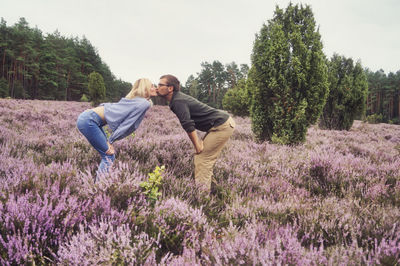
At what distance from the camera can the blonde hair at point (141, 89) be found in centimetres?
303

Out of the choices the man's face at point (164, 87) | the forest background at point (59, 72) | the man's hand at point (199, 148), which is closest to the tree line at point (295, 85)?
the man's hand at point (199, 148)

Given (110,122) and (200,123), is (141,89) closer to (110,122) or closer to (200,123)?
(110,122)

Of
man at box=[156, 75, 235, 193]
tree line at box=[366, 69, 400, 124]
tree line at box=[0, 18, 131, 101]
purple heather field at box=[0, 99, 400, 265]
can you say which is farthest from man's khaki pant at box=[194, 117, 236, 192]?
tree line at box=[366, 69, 400, 124]

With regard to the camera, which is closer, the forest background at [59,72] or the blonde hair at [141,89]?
the blonde hair at [141,89]

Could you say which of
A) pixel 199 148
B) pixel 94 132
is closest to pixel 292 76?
pixel 199 148

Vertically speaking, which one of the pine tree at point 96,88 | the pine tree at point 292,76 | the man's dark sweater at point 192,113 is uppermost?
the pine tree at point 96,88

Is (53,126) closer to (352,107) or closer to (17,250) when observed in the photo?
(17,250)

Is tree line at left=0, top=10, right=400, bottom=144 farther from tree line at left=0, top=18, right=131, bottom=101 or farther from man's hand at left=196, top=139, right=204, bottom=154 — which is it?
tree line at left=0, top=18, right=131, bottom=101

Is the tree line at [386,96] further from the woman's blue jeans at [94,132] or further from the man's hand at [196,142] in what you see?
the woman's blue jeans at [94,132]

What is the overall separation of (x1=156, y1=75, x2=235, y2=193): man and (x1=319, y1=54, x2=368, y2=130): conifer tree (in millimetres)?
13014

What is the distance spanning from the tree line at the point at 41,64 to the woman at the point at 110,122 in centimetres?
4499

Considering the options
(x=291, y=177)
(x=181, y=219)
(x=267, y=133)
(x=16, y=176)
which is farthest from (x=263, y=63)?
(x=16, y=176)

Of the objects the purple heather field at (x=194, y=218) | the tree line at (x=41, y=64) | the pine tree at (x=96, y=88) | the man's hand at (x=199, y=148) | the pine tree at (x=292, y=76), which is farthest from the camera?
the tree line at (x=41, y=64)

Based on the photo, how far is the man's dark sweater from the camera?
275cm
